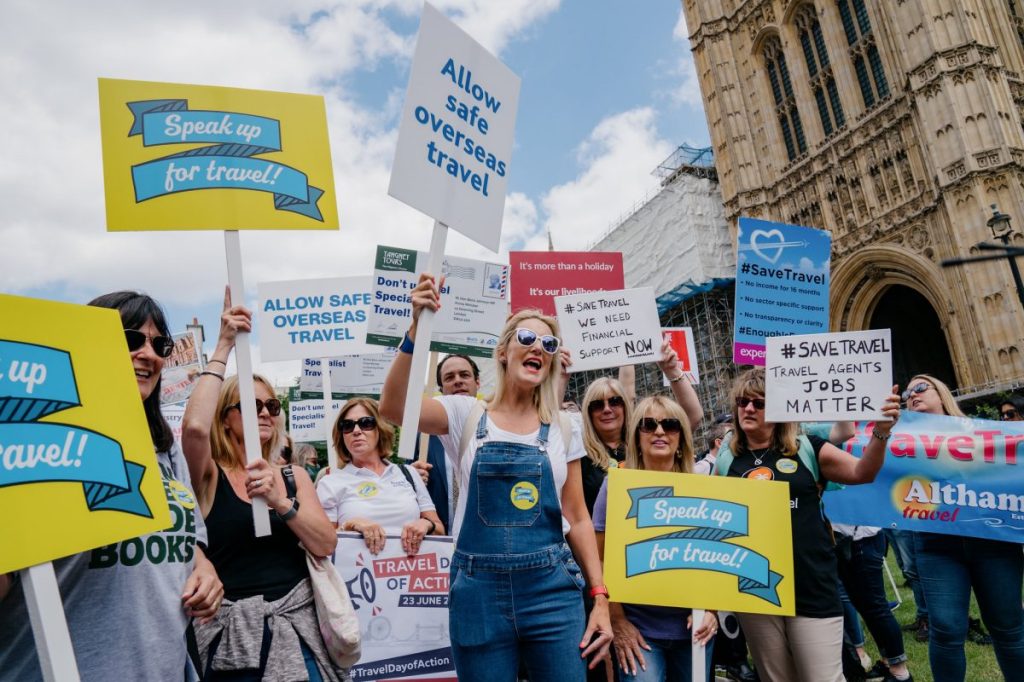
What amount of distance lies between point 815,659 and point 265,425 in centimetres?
273

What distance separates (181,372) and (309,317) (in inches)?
104

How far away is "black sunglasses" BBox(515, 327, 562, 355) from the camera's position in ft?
8.78

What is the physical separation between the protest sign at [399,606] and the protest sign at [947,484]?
9.67 feet

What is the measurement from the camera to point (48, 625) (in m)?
1.55

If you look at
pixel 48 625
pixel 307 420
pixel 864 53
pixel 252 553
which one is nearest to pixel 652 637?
pixel 252 553

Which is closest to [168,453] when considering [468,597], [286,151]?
[468,597]

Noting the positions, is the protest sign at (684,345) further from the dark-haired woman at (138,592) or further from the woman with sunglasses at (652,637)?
the dark-haired woman at (138,592)

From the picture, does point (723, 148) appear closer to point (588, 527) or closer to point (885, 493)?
point (885, 493)

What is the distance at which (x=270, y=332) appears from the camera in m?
6.17

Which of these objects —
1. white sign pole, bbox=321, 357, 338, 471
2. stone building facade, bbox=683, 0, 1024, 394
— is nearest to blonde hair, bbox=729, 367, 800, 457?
white sign pole, bbox=321, 357, 338, 471

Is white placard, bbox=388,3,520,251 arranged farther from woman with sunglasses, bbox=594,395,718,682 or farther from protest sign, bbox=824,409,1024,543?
protest sign, bbox=824,409,1024,543

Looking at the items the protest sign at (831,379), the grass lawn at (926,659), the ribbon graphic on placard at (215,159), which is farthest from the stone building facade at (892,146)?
the ribbon graphic on placard at (215,159)

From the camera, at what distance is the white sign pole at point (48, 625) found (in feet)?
4.99

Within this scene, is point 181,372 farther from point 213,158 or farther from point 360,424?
point 213,158
